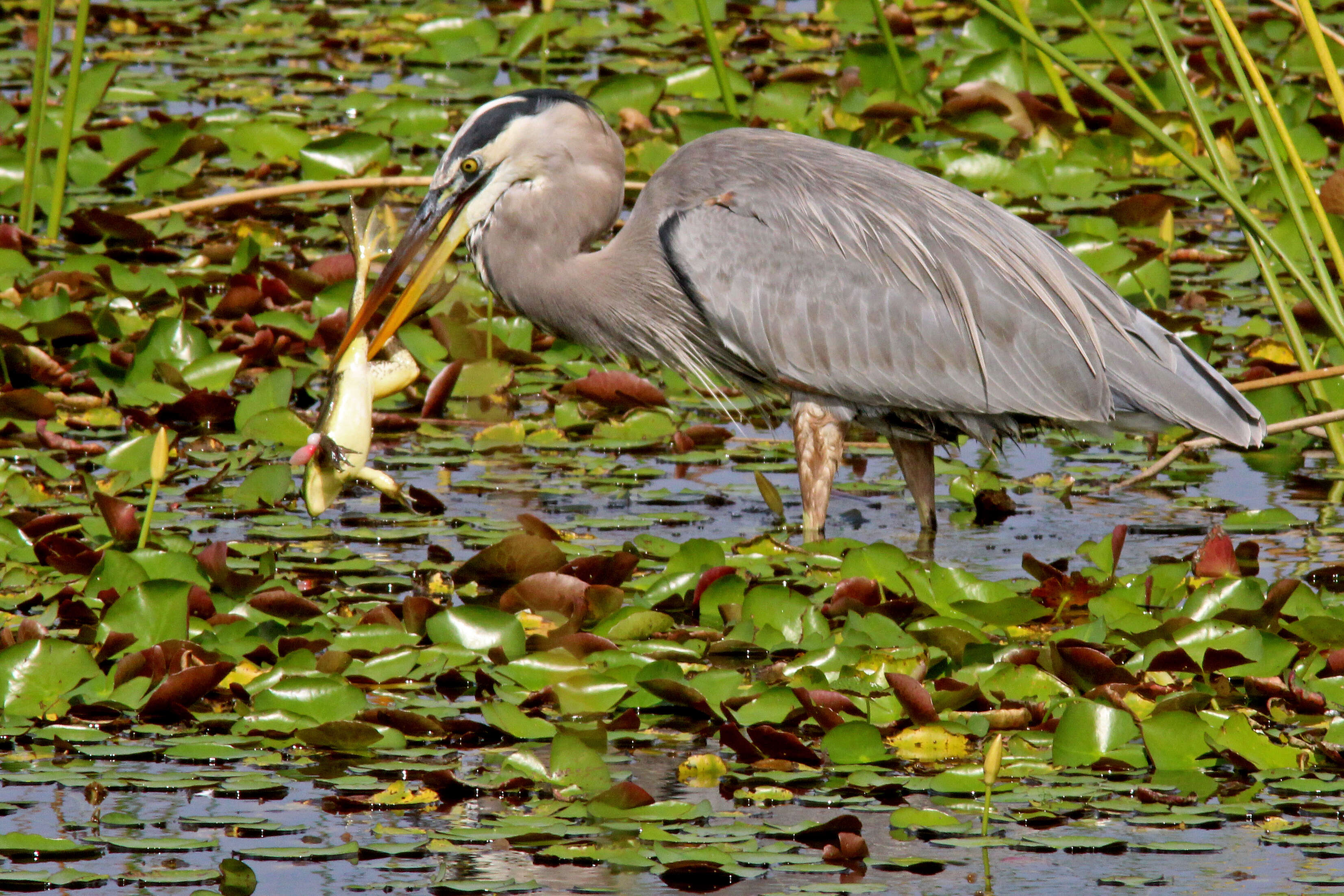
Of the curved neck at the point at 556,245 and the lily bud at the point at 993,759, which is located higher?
the curved neck at the point at 556,245

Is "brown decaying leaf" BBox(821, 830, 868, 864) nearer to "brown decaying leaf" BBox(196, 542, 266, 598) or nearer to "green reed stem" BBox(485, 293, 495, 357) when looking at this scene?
"brown decaying leaf" BBox(196, 542, 266, 598)

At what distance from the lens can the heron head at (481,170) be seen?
5520 mm

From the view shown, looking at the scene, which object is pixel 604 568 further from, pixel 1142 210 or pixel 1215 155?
pixel 1142 210

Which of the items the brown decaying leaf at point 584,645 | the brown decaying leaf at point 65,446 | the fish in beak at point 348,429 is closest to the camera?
the brown decaying leaf at point 584,645

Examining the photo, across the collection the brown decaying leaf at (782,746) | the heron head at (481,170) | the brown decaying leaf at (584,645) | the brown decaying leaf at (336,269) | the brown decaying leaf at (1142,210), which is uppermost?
the brown decaying leaf at (1142,210)

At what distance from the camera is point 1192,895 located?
3156 millimetres

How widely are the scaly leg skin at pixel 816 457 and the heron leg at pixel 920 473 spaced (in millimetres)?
210

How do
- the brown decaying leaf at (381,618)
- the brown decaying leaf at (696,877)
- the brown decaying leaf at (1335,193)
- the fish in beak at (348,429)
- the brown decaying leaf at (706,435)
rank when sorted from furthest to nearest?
the brown decaying leaf at (1335,193), the brown decaying leaf at (706,435), the fish in beak at (348,429), the brown decaying leaf at (381,618), the brown decaying leaf at (696,877)

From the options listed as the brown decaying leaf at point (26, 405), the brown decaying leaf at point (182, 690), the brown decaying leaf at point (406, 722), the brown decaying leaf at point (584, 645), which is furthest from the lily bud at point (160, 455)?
the brown decaying leaf at point (26, 405)

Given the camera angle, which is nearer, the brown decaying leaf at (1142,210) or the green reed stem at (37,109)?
the green reed stem at (37,109)

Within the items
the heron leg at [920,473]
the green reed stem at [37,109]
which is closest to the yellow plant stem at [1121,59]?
the heron leg at [920,473]

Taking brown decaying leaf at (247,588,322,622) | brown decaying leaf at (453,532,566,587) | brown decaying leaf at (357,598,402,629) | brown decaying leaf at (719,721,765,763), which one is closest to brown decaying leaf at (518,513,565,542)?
brown decaying leaf at (453,532,566,587)

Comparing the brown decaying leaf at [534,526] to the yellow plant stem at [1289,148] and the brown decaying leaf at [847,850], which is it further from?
the yellow plant stem at [1289,148]

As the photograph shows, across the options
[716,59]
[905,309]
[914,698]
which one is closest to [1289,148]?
[905,309]
